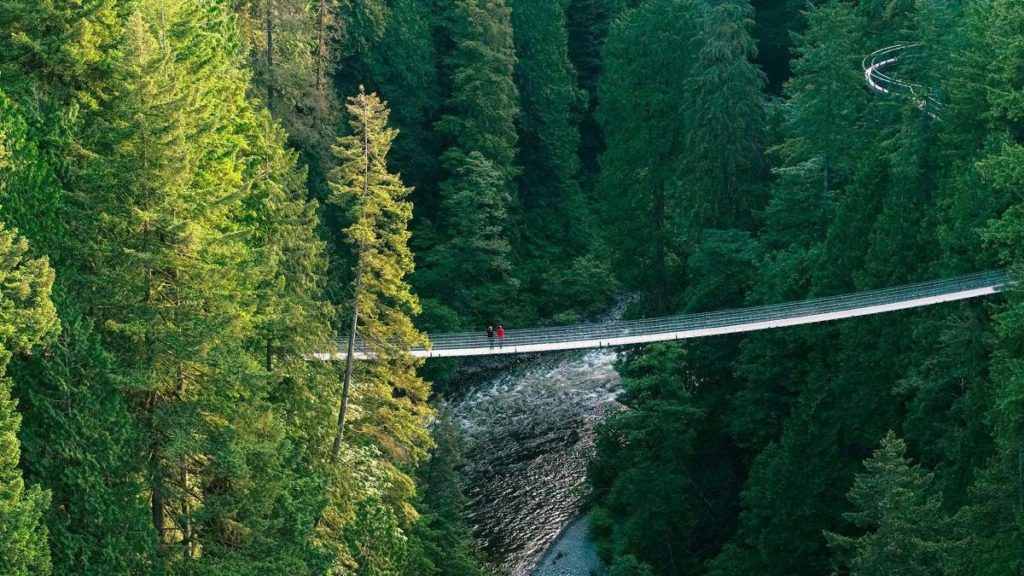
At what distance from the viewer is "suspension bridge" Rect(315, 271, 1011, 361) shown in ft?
94.2

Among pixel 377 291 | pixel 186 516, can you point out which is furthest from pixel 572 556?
pixel 186 516

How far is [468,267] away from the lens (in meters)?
46.9

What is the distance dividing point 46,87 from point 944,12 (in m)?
24.6

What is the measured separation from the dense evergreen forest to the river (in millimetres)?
1289

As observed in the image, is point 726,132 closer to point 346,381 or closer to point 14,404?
point 346,381

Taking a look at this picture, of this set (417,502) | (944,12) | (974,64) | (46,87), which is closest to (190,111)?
(46,87)

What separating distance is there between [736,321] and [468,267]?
54.0ft

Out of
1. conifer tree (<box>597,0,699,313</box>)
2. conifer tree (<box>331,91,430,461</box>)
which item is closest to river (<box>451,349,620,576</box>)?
conifer tree (<box>597,0,699,313</box>)

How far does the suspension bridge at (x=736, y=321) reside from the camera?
94.2 ft

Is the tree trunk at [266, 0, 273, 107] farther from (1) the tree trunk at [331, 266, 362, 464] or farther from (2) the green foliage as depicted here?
(1) the tree trunk at [331, 266, 362, 464]

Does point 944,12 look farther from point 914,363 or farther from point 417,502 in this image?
point 417,502

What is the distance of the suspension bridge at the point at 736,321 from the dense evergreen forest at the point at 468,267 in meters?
0.65

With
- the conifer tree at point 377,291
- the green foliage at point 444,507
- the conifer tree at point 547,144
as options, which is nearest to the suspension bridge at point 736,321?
the green foliage at point 444,507

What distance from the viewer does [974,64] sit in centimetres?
3033
